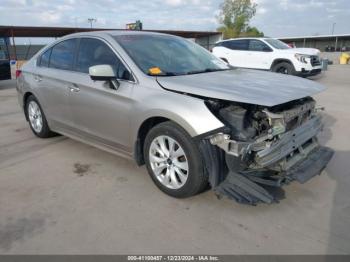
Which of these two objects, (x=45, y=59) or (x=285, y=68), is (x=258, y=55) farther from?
(x=45, y=59)

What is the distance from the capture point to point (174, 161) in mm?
3443

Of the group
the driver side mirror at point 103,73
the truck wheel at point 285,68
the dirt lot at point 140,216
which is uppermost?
the driver side mirror at point 103,73

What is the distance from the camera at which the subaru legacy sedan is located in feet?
10.3

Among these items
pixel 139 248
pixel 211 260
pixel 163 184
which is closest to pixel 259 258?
pixel 211 260

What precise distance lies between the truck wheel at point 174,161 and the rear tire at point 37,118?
97.2 inches

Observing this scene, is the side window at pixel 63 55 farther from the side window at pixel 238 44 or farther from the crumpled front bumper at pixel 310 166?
the side window at pixel 238 44

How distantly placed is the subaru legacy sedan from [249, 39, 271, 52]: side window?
9458 millimetres

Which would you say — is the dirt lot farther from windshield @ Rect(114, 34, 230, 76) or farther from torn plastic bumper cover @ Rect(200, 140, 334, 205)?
windshield @ Rect(114, 34, 230, 76)

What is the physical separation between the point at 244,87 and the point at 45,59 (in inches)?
→ 134

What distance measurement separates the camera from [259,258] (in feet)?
8.66

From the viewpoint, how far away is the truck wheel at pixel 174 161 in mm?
3234

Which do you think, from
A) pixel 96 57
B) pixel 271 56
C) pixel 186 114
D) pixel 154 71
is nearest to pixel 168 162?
pixel 186 114

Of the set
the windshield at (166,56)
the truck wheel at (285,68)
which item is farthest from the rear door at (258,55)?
the windshield at (166,56)

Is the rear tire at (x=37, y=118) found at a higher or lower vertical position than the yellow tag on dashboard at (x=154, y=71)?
lower
